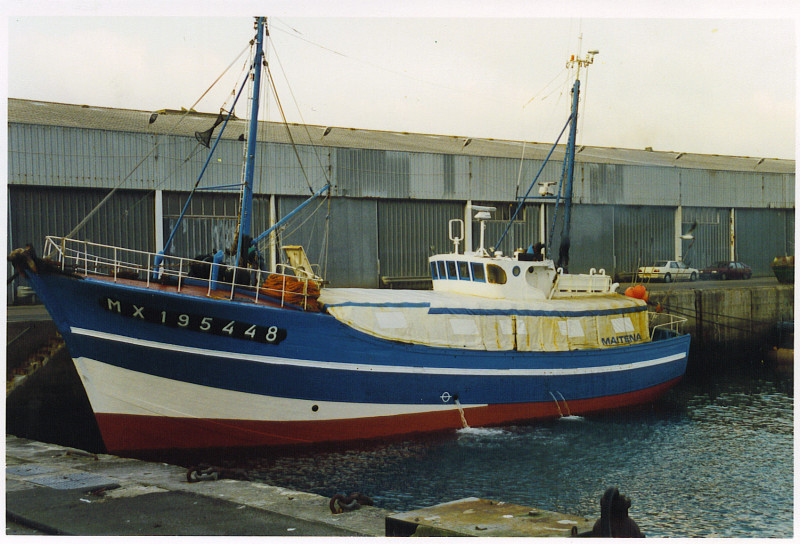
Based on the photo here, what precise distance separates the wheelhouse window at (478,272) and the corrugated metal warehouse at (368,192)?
3.12 metres

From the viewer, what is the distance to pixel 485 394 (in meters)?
14.9

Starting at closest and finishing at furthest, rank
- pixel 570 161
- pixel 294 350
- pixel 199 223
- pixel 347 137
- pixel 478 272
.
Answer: pixel 294 350 < pixel 478 272 < pixel 570 161 < pixel 199 223 < pixel 347 137

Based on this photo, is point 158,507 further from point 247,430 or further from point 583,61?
point 583,61

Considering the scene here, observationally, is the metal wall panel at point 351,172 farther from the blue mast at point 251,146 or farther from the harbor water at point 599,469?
the harbor water at point 599,469

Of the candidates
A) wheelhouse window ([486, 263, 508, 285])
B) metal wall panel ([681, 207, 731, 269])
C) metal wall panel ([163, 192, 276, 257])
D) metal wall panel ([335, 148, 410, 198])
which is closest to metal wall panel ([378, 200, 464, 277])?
metal wall panel ([335, 148, 410, 198])

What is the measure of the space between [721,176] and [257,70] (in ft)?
56.5

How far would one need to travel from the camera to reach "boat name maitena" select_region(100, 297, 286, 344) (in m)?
12.1

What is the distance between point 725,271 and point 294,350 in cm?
1798

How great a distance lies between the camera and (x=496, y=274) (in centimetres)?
1641

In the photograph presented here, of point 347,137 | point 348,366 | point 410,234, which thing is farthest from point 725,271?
point 348,366

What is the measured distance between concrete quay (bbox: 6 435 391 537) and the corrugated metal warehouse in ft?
32.2

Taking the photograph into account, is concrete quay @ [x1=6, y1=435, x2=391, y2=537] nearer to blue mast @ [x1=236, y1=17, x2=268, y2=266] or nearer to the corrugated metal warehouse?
blue mast @ [x1=236, y1=17, x2=268, y2=266]

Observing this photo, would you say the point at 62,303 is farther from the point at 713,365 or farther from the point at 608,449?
the point at 713,365

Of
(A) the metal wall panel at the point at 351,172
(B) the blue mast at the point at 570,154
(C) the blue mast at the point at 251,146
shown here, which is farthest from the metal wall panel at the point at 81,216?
(B) the blue mast at the point at 570,154
